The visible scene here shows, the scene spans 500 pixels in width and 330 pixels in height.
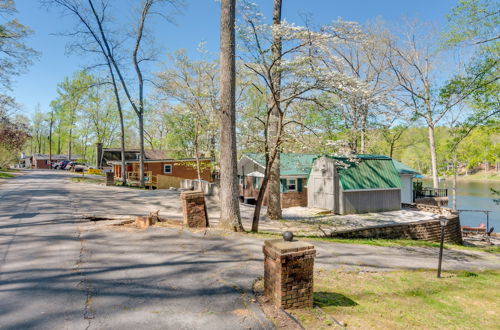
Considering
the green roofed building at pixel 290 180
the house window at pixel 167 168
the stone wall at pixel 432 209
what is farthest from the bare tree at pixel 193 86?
the stone wall at pixel 432 209

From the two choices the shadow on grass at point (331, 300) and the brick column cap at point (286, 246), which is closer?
the brick column cap at point (286, 246)

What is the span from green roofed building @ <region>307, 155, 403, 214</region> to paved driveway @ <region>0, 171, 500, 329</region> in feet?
27.8

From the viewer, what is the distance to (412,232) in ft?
48.1

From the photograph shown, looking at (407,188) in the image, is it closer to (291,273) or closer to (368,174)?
(368,174)

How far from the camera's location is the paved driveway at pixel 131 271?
359cm

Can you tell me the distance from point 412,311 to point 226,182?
18.9ft

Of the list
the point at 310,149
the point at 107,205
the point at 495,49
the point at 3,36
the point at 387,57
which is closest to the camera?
the point at 310,149

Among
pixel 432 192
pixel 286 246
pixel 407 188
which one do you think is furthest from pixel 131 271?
pixel 432 192

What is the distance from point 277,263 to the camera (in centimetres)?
379

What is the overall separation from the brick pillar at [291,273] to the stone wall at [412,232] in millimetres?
9069

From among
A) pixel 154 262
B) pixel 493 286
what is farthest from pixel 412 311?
pixel 154 262

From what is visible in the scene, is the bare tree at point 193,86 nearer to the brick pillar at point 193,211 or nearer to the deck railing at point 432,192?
the brick pillar at point 193,211

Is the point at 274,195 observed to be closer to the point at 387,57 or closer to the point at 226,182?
the point at 226,182

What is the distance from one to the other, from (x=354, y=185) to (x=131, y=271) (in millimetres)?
15066
